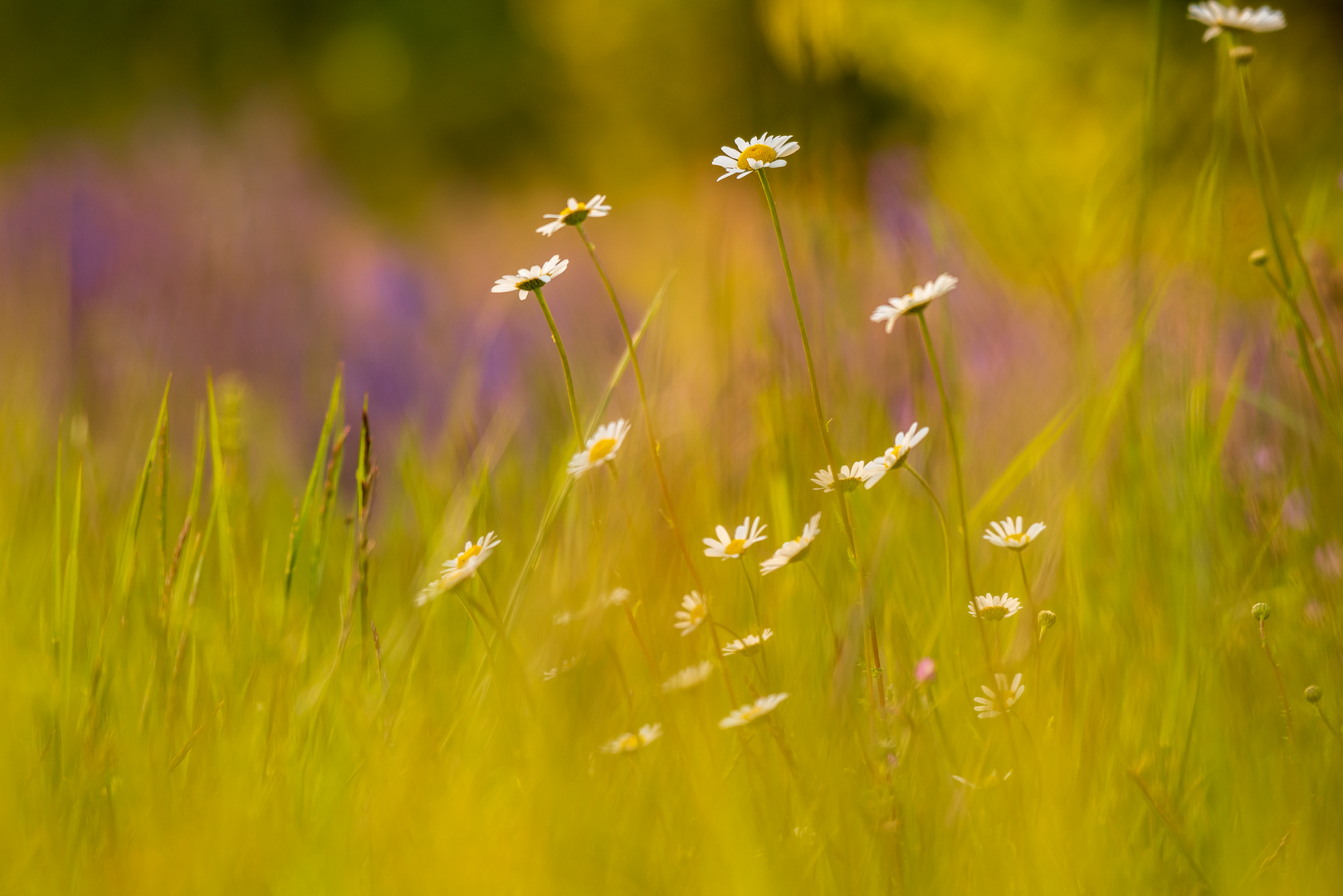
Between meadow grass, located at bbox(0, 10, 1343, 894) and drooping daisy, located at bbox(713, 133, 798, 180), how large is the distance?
2.8 inches

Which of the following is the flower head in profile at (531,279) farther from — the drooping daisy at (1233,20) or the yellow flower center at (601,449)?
the drooping daisy at (1233,20)

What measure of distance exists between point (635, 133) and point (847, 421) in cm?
714

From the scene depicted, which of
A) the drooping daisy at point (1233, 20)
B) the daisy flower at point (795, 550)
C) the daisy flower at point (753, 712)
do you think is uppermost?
the drooping daisy at point (1233, 20)

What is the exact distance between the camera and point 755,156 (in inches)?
26.1

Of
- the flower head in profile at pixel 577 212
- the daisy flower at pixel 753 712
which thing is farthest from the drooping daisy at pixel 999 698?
the flower head in profile at pixel 577 212

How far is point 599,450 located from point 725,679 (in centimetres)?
19

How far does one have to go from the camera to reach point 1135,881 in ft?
1.74

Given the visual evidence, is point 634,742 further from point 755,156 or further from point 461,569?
point 755,156

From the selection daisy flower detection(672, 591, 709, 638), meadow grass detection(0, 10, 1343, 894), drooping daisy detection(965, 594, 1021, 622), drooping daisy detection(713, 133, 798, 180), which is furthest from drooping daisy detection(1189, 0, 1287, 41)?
daisy flower detection(672, 591, 709, 638)

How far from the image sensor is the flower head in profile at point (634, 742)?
63 centimetres

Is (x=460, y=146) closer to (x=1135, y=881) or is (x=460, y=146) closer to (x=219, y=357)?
(x=219, y=357)

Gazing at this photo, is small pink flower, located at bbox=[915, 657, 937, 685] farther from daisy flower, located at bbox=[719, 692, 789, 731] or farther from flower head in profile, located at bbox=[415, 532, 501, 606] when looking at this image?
flower head in profile, located at bbox=[415, 532, 501, 606]

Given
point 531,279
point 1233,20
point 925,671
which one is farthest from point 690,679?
point 1233,20

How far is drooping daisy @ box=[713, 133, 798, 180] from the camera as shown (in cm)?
64
